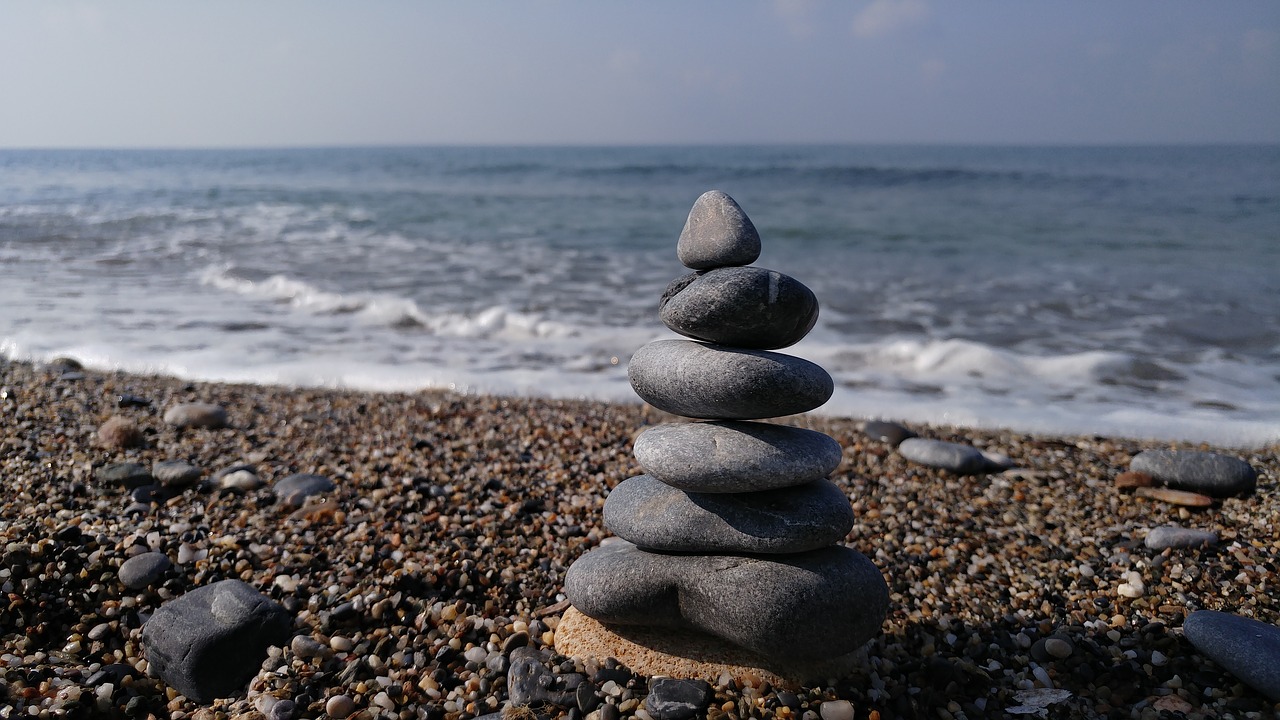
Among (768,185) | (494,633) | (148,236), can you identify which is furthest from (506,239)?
(768,185)

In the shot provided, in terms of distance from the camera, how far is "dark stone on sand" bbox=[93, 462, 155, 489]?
445 cm

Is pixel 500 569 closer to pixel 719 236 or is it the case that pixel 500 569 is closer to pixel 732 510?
pixel 732 510

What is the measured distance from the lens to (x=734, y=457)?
9.64 ft

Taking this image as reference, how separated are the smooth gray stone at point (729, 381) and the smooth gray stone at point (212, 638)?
1870mm

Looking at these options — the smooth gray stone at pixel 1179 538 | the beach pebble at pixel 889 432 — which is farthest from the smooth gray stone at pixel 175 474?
the smooth gray stone at pixel 1179 538

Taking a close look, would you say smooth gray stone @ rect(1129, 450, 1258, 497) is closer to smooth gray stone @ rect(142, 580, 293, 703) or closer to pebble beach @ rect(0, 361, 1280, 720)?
pebble beach @ rect(0, 361, 1280, 720)

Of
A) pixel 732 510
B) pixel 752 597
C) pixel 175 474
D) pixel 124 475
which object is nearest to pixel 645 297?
pixel 175 474

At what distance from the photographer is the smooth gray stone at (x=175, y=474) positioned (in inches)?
178

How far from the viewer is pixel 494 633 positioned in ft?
10.8

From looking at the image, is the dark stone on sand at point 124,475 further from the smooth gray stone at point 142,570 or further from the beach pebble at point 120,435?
the smooth gray stone at point 142,570

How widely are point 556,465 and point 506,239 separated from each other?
1452 cm

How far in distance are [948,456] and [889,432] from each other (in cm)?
63

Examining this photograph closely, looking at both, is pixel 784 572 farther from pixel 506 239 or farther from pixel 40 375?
pixel 506 239

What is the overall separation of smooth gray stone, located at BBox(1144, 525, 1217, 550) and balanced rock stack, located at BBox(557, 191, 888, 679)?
6.63 feet
